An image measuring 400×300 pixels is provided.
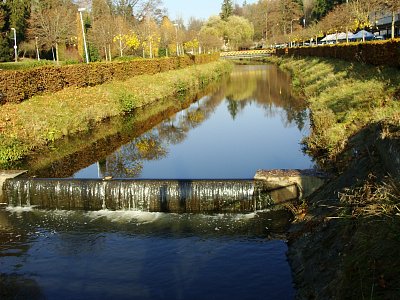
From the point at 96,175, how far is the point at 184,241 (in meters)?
5.22

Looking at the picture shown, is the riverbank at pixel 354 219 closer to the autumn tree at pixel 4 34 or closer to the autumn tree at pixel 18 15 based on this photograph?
the autumn tree at pixel 4 34

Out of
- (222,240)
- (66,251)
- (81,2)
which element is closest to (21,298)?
(66,251)

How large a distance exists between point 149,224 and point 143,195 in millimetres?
996

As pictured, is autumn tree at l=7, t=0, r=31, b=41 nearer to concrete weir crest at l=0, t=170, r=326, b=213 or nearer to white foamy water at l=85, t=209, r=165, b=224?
concrete weir crest at l=0, t=170, r=326, b=213

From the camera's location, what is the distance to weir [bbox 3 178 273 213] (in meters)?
10.2

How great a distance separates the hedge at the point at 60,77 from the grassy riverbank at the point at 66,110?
0.50m

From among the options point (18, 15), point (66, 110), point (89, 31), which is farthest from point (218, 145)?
point (18, 15)

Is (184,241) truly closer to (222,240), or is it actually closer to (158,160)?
(222,240)

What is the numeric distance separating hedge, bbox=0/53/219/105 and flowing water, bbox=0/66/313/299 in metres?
3.51

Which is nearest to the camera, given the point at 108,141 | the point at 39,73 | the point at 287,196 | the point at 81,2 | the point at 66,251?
the point at 66,251

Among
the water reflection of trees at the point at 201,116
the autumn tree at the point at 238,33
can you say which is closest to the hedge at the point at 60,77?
the water reflection of trees at the point at 201,116

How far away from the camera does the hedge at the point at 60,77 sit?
18.3 metres

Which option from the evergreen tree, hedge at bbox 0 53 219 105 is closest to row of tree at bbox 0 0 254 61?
hedge at bbox 0 53 219 105

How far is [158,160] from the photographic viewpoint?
14.8 m
